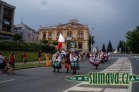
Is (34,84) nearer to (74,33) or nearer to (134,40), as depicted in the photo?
(74,33)

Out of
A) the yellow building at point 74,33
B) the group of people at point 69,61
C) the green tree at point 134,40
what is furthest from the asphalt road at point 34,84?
the green tree at point 134,40

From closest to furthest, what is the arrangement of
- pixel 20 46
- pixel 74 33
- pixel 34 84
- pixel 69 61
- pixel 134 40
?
pixel 34 84, pixel 69 61, pixel 20 46, pixel 74 33, pixel 134 40

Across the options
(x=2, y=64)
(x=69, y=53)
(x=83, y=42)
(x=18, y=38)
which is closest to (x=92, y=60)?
(x=69, y=53)

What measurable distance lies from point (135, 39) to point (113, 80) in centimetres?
9250

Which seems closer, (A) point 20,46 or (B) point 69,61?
(B) point 69,61

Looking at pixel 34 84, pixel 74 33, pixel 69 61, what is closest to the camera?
pixel 34 84

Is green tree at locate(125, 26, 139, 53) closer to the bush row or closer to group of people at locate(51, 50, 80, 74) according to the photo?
the bush row

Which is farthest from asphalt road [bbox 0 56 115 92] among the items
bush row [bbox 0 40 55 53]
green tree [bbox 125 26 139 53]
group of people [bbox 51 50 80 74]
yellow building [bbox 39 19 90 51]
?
green tree [bbox 125 26 139 53]

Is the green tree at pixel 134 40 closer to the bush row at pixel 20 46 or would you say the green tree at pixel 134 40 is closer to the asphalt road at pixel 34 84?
the bush row at pixel 20 46

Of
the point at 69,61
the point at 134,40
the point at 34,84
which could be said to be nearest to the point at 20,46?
the point at 69,61

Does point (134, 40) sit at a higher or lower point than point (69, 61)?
higher

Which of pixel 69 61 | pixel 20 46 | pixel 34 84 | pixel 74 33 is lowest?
pixel 34 84

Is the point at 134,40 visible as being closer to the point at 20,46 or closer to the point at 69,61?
the point at 20,46

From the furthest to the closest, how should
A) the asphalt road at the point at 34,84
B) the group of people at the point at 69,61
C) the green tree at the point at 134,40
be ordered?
the green tree at the point at 134,40 < the group of people at the point at 69,61 < the asphalt road at the point at 34,84
